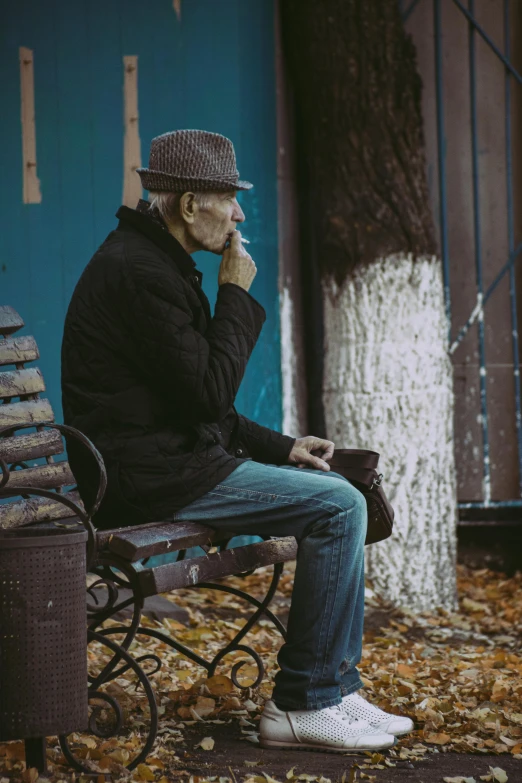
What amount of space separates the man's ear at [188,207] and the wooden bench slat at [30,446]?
3.23 feet

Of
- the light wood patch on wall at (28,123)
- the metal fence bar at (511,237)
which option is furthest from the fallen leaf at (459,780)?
the light wood patch on wall at (28,123)

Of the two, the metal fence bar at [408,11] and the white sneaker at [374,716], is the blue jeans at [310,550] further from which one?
the metal fence bar at [408,11]

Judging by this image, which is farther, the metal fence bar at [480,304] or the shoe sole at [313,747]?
the metal fence bar at [480,304]

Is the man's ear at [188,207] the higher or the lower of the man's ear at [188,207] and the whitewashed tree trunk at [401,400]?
the higher

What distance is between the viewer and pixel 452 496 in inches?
237

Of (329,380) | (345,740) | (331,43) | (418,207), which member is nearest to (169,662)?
(345,740)

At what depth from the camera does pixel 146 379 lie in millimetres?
3383

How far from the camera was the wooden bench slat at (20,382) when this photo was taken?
12.9 feet

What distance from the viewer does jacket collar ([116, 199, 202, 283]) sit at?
351cm

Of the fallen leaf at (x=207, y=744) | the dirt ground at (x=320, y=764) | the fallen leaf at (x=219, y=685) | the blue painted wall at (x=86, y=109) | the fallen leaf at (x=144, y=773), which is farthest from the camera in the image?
the blue painted wall at (x=86, y=109)

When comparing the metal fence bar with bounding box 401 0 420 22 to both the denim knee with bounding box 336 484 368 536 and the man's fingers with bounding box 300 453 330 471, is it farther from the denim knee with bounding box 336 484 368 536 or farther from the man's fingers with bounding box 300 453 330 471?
the denim knee with bounding box 336 484 368 536

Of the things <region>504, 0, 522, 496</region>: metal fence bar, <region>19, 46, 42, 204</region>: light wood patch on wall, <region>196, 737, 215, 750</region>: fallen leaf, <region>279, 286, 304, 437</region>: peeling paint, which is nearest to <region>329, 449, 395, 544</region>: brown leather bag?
<region>196, 737, 215, 750</region>: fallen leaf

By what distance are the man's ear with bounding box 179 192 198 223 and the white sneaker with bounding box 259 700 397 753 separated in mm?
1616

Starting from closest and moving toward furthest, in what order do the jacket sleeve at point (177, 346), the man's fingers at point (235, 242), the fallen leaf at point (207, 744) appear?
the jacket sleeve at point (177, 346) < the fallen leaf at point (207, 744) < the man's fingers at point (235, 242)
